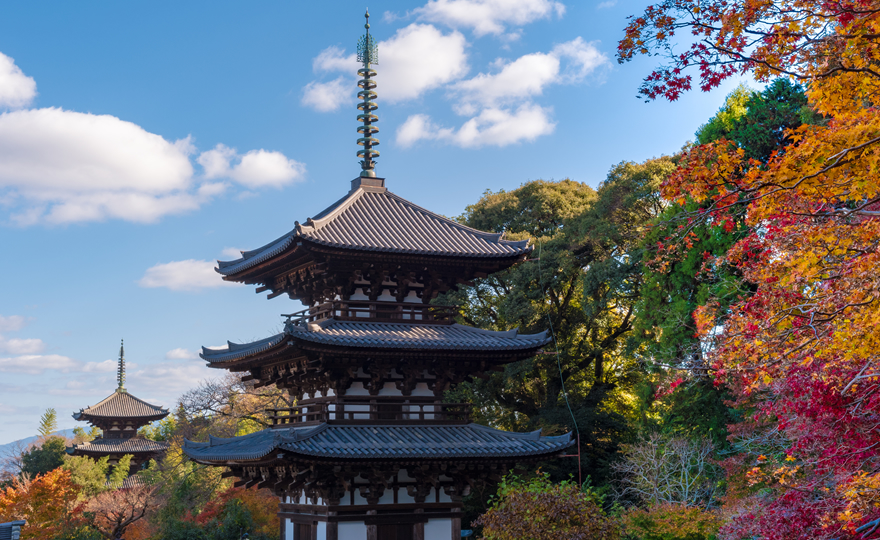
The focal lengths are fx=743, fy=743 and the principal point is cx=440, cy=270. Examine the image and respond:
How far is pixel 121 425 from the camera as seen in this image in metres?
50.8

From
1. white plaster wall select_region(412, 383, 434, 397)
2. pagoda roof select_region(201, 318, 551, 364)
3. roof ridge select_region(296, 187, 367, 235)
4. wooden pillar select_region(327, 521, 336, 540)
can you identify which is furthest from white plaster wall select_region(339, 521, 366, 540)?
roof ridge select_region(296, 187, 367, 235)

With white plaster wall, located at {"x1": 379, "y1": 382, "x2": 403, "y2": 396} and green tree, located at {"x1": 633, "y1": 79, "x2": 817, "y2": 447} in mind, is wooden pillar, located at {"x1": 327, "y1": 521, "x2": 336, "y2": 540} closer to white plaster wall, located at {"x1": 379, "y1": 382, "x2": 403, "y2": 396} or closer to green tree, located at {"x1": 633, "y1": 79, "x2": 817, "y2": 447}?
white plaster wall, located at {"x1": 379, "y1": 382, "x2": 403, "y2": 396}

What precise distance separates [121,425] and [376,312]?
40.1m

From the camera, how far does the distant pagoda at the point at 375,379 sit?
51.9 ft

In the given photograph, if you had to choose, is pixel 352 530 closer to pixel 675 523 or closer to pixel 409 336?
pixel 409 336

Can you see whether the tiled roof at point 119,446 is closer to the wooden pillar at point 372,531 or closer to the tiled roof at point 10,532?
the tiled roof at point 10,532

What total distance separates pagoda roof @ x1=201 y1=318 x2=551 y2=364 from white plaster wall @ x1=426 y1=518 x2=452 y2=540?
3.93 m

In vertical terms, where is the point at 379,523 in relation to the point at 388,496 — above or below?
below

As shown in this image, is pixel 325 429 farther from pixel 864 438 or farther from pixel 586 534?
pixel 864 438

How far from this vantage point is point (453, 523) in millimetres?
16844

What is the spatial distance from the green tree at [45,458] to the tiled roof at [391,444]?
34702mm

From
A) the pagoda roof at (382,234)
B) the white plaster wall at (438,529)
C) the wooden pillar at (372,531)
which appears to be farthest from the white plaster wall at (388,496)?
the pagoda roof at (382,234)

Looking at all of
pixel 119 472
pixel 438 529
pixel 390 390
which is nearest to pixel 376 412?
pixel 390 390

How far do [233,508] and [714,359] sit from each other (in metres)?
20.4
